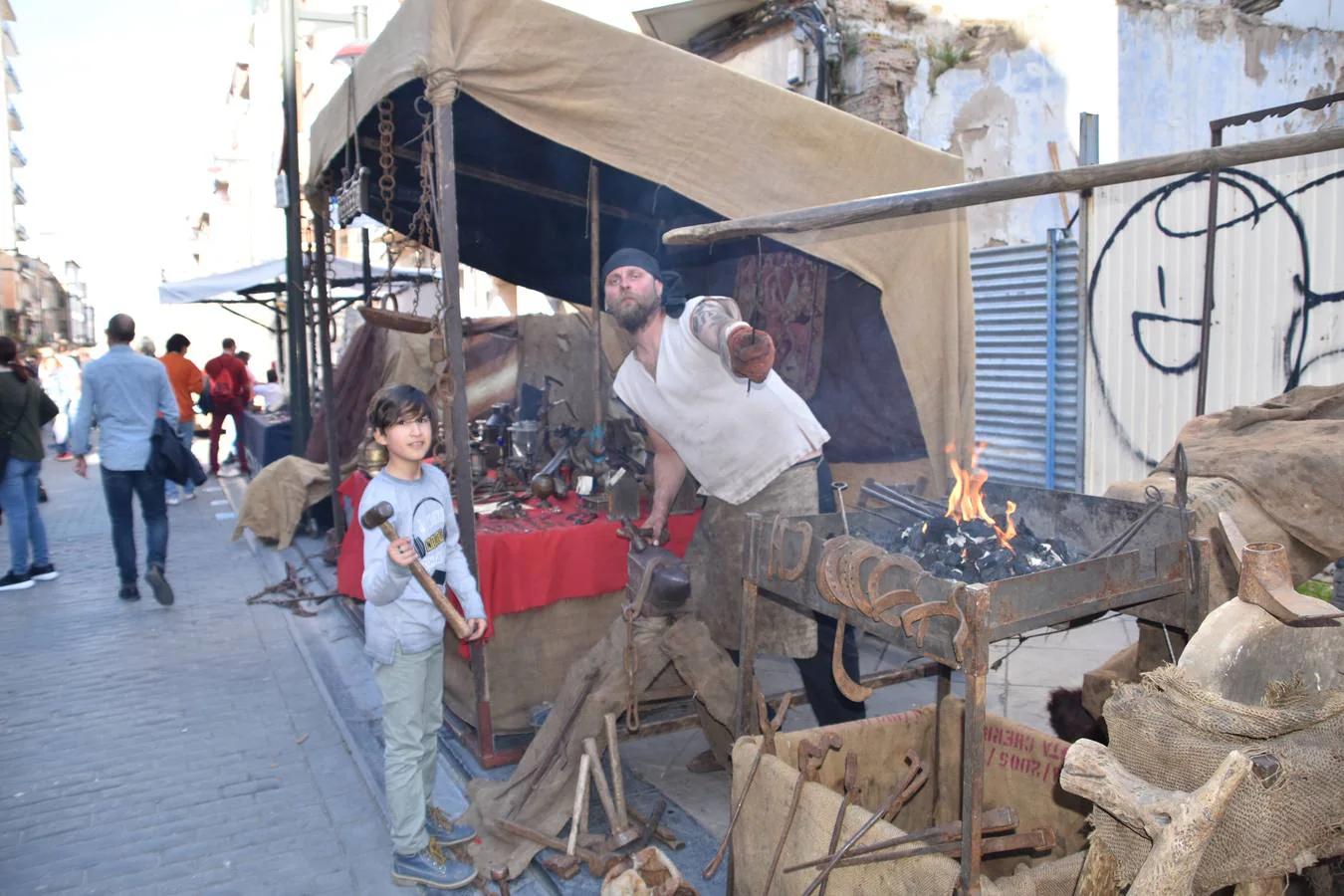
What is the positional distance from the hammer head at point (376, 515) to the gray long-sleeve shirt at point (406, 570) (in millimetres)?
79

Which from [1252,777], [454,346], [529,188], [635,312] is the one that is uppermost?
[529,188]

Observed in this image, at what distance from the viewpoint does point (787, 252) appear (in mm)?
5559

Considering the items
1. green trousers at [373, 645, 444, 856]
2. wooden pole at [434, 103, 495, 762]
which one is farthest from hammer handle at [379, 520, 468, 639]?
→ wooden pole at [434, 103, 495, 762]

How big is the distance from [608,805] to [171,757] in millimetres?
2335

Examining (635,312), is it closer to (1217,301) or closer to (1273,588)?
(1273,588)

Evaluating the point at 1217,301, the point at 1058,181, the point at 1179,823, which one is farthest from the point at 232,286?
the point at 1179,823

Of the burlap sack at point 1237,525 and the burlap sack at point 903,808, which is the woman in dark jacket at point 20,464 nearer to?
the burlap sack at point 903,808

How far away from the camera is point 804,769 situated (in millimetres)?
2771

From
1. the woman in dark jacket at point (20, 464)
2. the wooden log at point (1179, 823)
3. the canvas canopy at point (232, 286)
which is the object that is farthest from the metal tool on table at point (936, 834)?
the canvas canopy at point (232, 286)

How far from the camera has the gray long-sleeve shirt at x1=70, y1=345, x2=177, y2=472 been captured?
259 inches

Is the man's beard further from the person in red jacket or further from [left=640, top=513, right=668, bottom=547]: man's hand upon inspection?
the person in red jacket

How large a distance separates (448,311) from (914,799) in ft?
8.19

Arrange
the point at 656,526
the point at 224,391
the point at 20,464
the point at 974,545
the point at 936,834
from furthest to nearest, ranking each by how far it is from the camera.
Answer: the point at 224,391 → the point at 20,464 → the point at 656,526 → the point at 974,545 → the point at 936,834

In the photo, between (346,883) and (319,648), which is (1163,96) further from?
(346,883)
